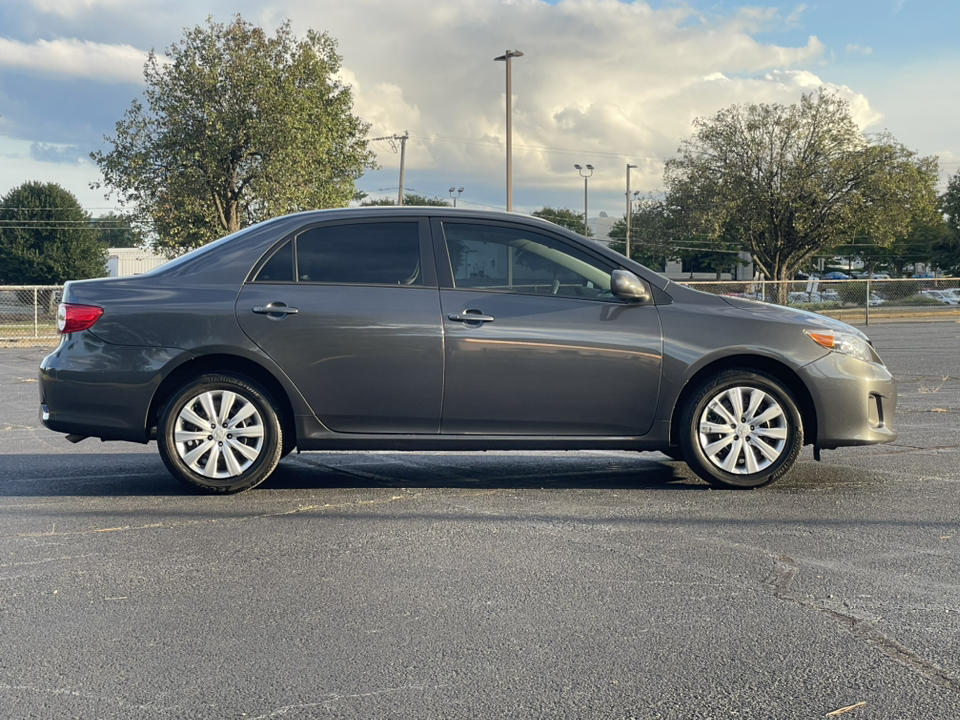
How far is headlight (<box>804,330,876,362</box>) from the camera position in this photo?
6.44 m

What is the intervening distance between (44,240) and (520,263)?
61.2 m

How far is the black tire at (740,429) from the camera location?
6336 mm

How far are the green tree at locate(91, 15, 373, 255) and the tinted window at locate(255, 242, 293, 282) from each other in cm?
2966

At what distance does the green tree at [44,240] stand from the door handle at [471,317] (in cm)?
5699

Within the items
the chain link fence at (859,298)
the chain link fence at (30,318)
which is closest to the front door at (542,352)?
the chain link fence at (30,318)

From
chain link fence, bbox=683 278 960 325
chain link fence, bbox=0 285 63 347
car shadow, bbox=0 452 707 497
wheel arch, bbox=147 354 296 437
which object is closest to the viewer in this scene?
wheel arch, bbox=147 354 296 437

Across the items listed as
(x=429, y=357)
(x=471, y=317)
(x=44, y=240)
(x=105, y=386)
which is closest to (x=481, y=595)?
(x=429, y=357)

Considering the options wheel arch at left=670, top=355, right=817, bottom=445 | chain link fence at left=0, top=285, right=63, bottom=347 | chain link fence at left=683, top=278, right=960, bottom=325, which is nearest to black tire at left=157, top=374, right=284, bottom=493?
wheel arch at left=670, top=355, right=817, bottom=445

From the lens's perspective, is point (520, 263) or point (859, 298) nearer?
point (520, 263)

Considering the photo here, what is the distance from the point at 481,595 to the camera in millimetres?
4172

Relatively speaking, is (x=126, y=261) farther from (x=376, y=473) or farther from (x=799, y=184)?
(x=376, y=473)

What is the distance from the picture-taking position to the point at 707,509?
5879 mm

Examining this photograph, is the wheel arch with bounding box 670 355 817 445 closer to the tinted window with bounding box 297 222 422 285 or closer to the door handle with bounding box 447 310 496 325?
the door handle with bounding box 447 310 496 325

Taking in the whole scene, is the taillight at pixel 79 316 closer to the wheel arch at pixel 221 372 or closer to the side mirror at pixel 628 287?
the wheel arch at pixel 221 372
